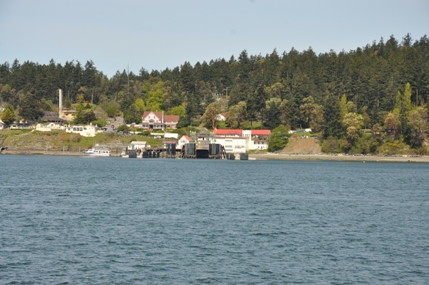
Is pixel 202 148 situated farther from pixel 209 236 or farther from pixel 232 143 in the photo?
pixel 209 236

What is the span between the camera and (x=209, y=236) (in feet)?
101

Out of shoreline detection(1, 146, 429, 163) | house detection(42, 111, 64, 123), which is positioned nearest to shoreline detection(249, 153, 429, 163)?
shoreline detection(1, 146, 429, 163)

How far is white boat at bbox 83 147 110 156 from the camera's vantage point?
411 ft

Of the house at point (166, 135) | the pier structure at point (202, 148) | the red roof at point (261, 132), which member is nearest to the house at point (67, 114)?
the house at point (166, 135)

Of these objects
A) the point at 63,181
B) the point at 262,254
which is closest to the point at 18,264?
the point at 262,254

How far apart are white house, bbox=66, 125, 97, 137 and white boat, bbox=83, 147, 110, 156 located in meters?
5.37

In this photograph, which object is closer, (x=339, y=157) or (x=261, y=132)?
(x=339, y=157)

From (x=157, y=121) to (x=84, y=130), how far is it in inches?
783

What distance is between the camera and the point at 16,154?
422ft

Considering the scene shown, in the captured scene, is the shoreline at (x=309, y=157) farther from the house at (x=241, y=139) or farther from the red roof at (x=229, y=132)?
the red roof at (x=229, y=132)

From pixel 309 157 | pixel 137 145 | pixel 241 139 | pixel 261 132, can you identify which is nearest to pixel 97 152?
pixel 137 145

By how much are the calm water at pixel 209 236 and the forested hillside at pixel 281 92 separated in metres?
63.0

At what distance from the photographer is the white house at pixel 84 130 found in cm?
13138

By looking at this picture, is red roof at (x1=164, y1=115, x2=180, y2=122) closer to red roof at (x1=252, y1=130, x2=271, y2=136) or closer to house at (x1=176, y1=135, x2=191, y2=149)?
house at (x1=176, y1=135, x2=191, y2=149)
